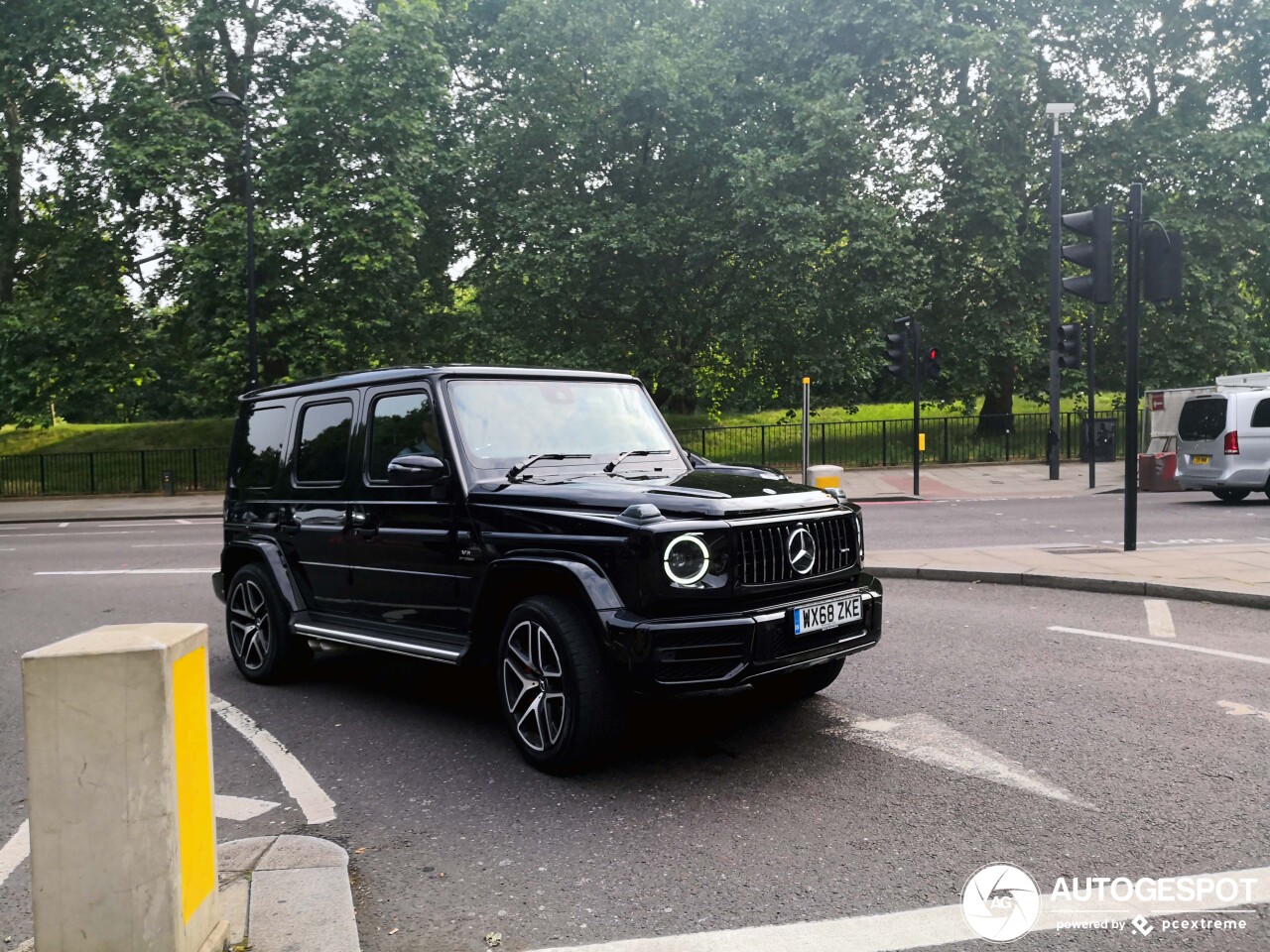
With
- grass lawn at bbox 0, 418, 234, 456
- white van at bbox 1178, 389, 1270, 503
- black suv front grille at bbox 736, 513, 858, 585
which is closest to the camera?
black suv front grille at bbox 736, 513, 858, 585

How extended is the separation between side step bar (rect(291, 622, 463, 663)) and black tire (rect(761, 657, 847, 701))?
1.75 meters

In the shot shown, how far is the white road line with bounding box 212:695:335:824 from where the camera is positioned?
416cm

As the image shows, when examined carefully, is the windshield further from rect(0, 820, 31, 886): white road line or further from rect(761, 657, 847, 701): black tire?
rect(0, 820, 31, 886): white road line

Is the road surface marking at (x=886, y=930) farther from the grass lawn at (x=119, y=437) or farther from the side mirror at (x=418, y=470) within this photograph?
the grass lawn at (x=119, y=437)

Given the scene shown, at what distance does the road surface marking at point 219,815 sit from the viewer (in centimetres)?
372

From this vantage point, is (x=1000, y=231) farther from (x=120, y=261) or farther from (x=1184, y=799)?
(x=1184, y=799)

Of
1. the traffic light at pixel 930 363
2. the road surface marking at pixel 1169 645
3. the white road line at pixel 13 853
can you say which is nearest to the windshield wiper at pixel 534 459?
the white road line at pixel 13 853

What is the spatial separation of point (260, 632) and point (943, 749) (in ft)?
13.6

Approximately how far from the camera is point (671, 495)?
4.55 m

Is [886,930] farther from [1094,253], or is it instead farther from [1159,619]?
[1094,253]

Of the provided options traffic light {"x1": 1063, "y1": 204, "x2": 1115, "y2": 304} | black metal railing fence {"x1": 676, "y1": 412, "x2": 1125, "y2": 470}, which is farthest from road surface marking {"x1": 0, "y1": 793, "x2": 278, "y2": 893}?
black metal railing fence {"x1": 676, "y1": 412, "x2": 1125, "y2": 470}

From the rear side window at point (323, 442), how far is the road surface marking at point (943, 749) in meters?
3.13

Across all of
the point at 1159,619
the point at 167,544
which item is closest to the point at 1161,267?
the point at 1159,619

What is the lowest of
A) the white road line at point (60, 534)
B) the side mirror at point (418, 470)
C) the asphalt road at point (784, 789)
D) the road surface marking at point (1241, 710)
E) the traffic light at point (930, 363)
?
the white road line at point (60, 534)
